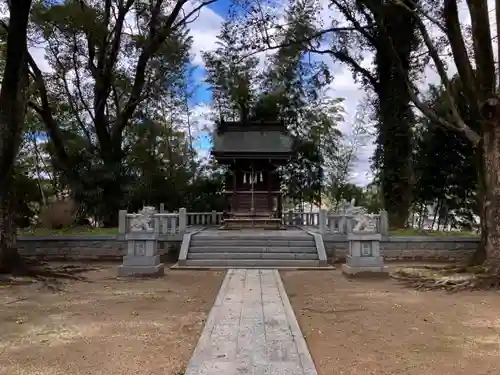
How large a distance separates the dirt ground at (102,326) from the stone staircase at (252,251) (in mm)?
2570

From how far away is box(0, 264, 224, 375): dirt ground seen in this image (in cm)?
417

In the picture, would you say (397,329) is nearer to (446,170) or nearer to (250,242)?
(250,242)

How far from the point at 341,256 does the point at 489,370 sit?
8737mm

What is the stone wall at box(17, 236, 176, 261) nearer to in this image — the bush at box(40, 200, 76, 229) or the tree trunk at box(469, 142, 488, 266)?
the bush at box(40, 200, 76, 229)

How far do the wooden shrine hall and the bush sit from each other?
5.40 metres

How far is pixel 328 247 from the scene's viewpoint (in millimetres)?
12766

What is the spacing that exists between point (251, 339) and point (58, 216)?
13577 millimetres

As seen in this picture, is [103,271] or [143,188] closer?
[103,271]

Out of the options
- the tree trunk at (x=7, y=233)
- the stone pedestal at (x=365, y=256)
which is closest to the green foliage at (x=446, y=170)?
the stone pedestal at (x=365, y=256)

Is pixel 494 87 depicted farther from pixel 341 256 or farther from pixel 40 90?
pixel 40 90

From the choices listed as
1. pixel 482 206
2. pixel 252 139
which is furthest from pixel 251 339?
pixel 252 139

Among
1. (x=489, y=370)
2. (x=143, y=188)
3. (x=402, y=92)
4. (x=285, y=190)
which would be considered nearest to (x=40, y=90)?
(x=143, y=188)

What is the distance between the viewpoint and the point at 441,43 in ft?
51.6

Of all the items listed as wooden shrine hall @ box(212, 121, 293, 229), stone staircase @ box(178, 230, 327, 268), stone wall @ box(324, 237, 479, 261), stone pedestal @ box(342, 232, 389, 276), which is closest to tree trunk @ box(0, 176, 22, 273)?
stone staircase @ box(178, 230, 327, 268)
